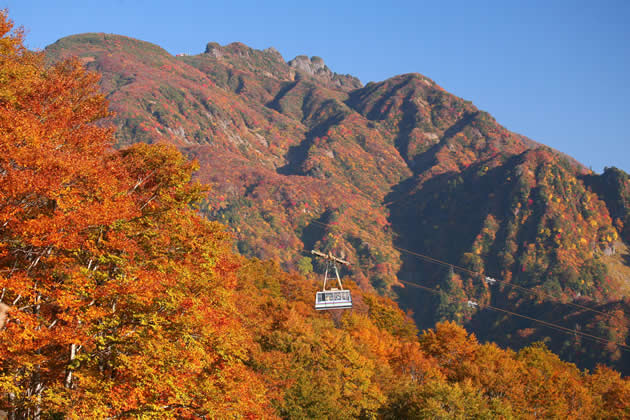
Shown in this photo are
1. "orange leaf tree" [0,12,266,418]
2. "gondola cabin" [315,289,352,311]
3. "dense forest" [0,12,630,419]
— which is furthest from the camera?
"gondola cabin" [315,289,352,311]

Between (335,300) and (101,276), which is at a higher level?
(101,276)

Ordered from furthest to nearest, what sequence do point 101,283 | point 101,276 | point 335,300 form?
point 335,300
point 101,283
point 101,276

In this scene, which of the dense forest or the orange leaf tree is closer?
the orange leaf tree

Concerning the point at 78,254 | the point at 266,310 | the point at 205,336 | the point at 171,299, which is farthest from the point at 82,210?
the point at 266,310

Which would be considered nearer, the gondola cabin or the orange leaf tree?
the orange leaf tree

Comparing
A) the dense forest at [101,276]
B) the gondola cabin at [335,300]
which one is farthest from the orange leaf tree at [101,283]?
the gondola cabin at [335,300]

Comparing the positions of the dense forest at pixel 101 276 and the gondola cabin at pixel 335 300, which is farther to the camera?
the gondola cabin at pixel 335 300

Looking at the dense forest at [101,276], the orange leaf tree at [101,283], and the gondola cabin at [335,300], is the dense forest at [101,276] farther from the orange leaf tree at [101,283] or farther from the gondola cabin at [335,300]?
the gondola cabin at [335,300]

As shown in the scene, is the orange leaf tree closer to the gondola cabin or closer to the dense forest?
the dense forest

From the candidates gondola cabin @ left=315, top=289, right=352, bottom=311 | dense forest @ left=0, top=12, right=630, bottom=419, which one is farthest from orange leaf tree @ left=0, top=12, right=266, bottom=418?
gondola cabin @ left=315, top=289, right=352, bottom=311

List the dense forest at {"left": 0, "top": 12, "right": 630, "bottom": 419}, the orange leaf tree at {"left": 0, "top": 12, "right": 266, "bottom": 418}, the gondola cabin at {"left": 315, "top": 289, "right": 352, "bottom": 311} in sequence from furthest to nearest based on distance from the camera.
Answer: the gondola cabin at {"left": 315, "top": 289, "right": 352, "bottom": 311} → the dense forest at {"left": 0, "top": 12, "right": 630, "bottom": 419} → the orange leaf tree at {"left": 0, "top": 12, "right": 266, "bottom": 418}

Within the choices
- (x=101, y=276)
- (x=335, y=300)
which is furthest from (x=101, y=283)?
(x=335, y=300)

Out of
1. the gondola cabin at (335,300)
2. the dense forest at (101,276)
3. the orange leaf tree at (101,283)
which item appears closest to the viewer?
the orange leaf tree at (101,283)

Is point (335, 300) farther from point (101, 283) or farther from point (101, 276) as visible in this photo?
point (101, 276)
